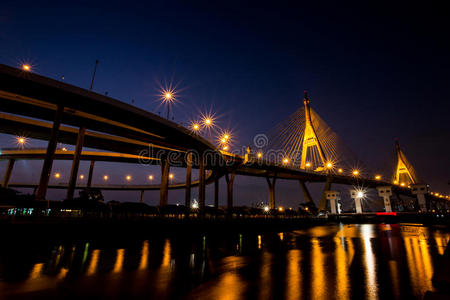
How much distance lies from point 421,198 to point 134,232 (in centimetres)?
7477

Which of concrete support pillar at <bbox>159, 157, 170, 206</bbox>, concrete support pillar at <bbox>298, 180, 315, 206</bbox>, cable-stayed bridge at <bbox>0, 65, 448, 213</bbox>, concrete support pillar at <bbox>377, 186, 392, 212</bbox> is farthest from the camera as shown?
concrete support pillar at <bbox>298, 180, 315, 206</bbox>

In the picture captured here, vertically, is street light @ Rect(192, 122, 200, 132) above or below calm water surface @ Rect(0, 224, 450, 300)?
above

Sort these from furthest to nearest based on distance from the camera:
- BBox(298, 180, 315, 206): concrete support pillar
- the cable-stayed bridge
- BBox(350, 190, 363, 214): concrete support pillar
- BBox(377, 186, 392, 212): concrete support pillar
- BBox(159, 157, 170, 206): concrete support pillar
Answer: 1. BBox(298, 180, 315, 206): concrete support pillar
2. BBox(350, 190, 363, 214): concrete support pillar
3. BBox(377, 186, 392, 212): concrete support pillar
4. BBox(159, 157, 170, 206): concrete support pillar
5. the cable-stayed bridge

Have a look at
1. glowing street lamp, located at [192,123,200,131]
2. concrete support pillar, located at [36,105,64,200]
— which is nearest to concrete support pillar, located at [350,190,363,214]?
glowing street lamp, located at [192,123,200,131]

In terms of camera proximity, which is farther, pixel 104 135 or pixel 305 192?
pixel 305 192

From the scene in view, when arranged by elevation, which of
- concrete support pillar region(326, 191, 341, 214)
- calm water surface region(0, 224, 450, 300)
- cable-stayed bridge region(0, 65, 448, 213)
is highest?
cable-stayed bridge region(0, 65, 448, 213)

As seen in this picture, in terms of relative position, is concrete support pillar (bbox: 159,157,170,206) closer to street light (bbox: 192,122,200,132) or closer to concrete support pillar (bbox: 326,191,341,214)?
street light (bbox: 192,122,200,132)

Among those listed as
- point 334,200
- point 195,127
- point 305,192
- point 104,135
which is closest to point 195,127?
point 195,127

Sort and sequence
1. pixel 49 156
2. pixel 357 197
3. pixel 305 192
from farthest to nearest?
pixel 305 192 → pixel 357 197 → pixel 49 156

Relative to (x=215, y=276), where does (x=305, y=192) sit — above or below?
above

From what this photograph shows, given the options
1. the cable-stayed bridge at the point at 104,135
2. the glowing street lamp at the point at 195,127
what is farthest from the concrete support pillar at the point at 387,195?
the glowing street lamp at the point at 195,127

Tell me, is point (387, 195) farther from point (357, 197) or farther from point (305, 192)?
point (305, 192)

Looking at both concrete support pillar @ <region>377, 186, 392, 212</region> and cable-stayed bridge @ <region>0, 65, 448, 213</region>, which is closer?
cable-stayed bridge @ <region>0, 65, 448, 213</region>

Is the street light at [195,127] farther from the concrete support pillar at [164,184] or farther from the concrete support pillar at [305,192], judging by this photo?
the concrete support pillar at [305,192]
